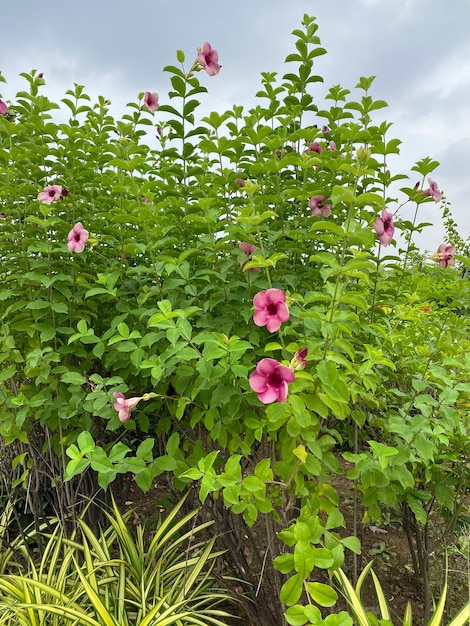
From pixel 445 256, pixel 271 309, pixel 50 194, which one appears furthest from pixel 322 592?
pixel 50 194

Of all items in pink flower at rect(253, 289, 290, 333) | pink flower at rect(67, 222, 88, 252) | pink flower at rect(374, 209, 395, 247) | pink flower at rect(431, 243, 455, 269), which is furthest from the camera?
pink flower at rect(431, 243, 455, 269)

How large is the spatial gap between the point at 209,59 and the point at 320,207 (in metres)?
0.70

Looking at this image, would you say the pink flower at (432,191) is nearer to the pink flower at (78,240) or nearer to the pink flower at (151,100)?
the pink flower at (151,100)

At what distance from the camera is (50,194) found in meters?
1.80

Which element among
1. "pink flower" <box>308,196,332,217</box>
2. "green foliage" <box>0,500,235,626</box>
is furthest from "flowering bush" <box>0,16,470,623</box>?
"green foliage" <box>0,500,235,626</box>

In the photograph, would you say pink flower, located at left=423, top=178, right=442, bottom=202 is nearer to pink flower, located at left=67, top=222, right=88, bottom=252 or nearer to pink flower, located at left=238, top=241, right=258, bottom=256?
pink flower, located at left=238, top=241, right=258, bottom=256

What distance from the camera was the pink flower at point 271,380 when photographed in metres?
1.18

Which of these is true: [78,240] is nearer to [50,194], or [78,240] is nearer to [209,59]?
[50,194]

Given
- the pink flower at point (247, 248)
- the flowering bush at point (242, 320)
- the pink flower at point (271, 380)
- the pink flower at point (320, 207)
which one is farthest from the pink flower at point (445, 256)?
the pink flower at point (271, 380)

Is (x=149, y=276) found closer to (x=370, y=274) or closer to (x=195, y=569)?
(x=370, y=274)

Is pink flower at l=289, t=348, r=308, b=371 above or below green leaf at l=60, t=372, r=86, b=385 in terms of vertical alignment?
above

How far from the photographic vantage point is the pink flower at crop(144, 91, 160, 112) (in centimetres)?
189

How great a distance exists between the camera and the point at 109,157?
2.02m

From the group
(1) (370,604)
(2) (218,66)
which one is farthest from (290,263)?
(1) (370,604)
